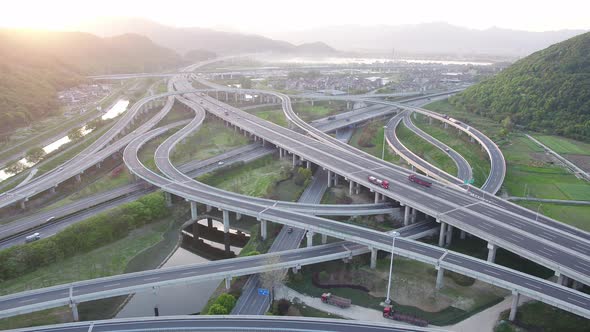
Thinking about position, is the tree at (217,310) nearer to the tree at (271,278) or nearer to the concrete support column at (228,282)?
the concrete support column at (228,282)

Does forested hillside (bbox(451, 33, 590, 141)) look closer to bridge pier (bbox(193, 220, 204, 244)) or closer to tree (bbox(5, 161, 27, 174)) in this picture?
bridge pier (bbox(193, 220, 204, 244))

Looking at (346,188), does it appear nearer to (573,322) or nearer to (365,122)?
(573,322)

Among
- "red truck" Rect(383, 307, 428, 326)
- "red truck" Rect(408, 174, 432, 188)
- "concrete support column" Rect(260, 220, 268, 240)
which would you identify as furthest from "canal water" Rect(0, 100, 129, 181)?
"red truck" Rect(408, 174, 432, 188)

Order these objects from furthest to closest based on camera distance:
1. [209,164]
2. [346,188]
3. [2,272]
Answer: [209,164] < [346,188] < [2,272]

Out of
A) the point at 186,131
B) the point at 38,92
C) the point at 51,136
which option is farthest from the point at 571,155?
the point at 38,92

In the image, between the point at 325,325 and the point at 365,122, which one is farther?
the point at 365,122

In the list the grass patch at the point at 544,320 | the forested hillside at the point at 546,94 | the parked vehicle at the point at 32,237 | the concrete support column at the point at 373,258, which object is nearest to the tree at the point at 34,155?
the parked vehicle at the point at 32,237
